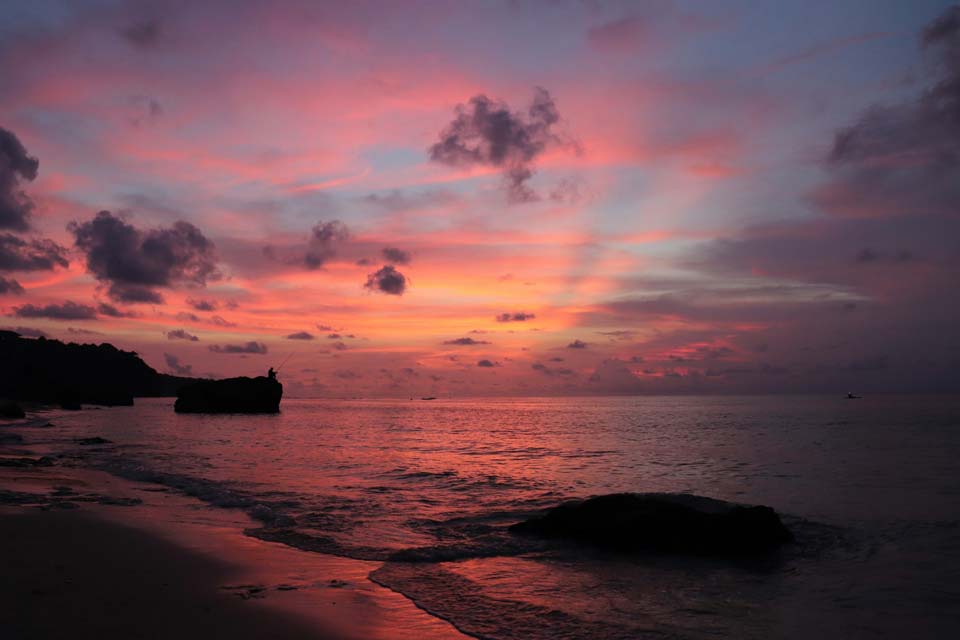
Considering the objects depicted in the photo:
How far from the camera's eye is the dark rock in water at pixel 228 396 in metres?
133

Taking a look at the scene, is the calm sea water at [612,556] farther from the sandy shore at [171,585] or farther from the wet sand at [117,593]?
the wet sand at [117,593]

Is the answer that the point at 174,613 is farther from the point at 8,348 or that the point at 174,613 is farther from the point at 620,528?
the point at 8,348

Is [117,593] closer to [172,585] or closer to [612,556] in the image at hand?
[172,585]

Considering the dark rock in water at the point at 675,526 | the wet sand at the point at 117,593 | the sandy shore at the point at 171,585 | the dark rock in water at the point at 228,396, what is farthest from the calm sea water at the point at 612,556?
the dark rock in water at the point at 228,396

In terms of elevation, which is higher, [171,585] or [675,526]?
[675,526]

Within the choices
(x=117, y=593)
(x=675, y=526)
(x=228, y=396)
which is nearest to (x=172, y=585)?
(x=117, y=593)

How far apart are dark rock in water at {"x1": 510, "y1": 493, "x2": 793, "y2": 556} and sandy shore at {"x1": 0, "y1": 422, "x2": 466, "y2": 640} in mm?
5722

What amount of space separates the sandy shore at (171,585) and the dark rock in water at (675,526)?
18.8 ft

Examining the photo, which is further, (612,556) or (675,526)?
(675,526)

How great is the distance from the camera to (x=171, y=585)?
10211mm

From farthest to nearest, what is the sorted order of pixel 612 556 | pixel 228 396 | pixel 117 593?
pixel 228 396 → pixel 612 556 → pixel 117 593

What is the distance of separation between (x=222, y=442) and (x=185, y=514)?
34562mm

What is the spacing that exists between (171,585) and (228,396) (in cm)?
13412

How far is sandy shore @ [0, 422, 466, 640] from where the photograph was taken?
821 centimetres
